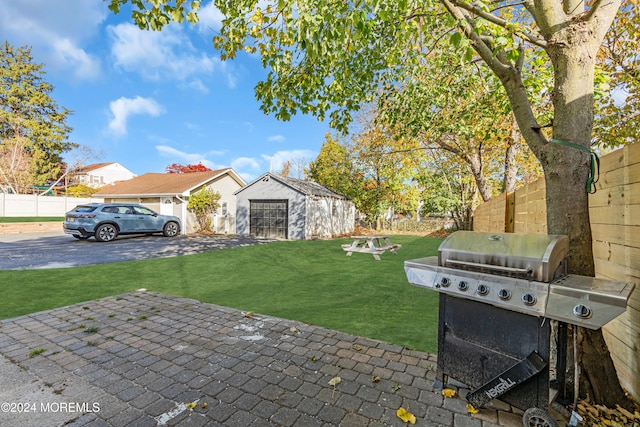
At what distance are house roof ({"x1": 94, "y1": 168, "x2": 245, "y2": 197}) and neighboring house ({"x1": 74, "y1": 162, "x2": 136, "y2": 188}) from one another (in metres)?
17.7

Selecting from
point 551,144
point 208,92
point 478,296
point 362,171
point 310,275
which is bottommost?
point 310,275

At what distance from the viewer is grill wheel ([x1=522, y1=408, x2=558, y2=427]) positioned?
1736mm

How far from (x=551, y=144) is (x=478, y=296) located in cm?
140

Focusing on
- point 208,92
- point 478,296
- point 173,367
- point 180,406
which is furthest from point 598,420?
point 208,92

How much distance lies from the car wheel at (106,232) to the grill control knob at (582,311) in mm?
14306

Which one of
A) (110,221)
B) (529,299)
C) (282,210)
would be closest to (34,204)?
(110,221)

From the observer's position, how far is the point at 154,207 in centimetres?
1731

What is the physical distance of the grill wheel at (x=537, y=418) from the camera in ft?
5.70

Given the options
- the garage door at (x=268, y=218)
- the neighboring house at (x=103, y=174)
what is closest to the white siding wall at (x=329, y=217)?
the garage door at (x=268, y=218)

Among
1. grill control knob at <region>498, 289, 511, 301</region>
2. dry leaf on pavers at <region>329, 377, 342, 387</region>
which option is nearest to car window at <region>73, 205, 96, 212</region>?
dry leaf on pavers at <region>329, 377, 342, 387</region>

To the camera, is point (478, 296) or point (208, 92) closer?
point (478, 296)

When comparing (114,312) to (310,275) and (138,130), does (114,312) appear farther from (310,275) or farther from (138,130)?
(138,130)

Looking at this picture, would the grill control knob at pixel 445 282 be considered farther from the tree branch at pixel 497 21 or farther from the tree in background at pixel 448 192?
the tree in background at pixel 448 192

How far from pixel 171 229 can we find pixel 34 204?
565 inches
